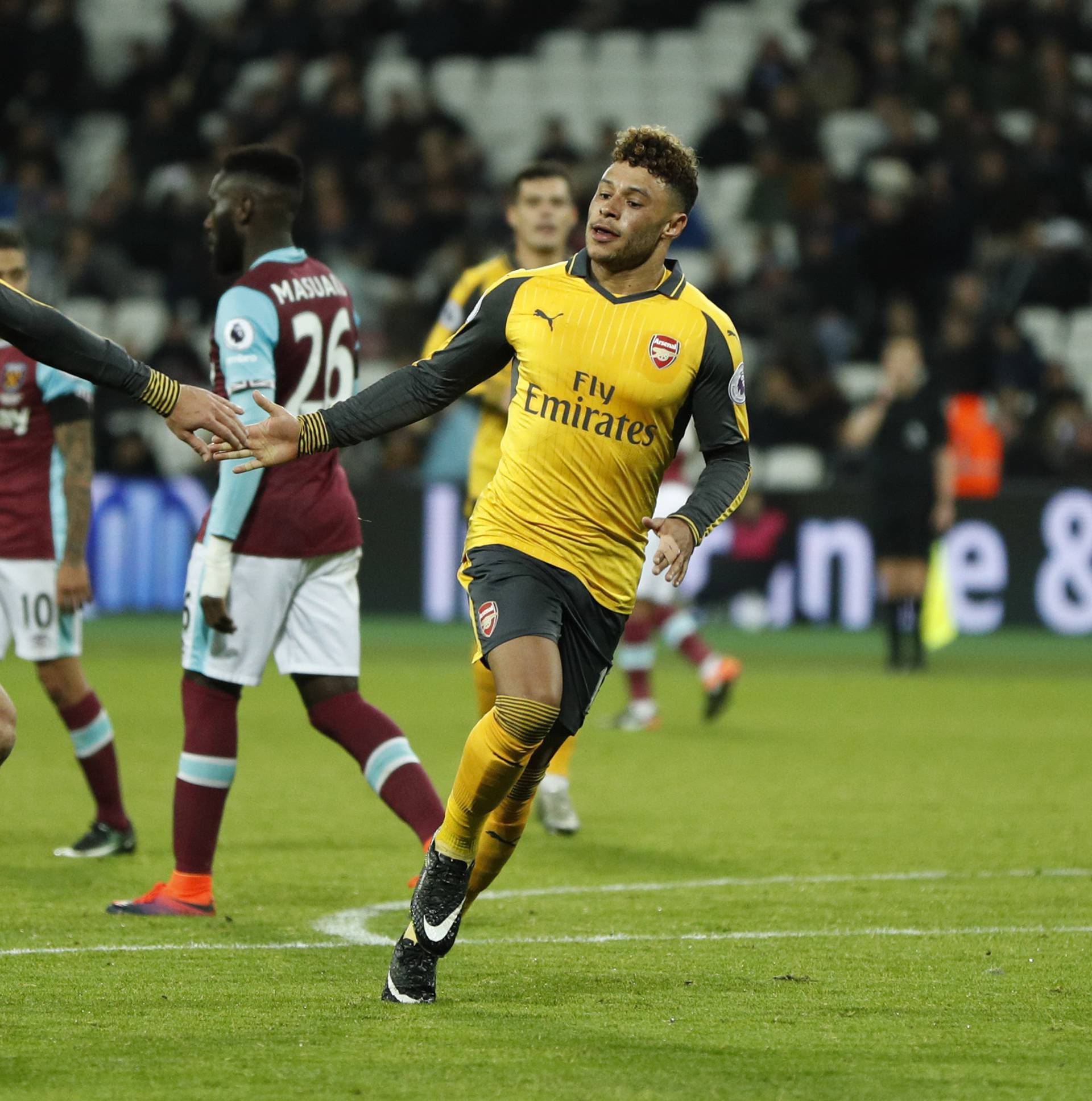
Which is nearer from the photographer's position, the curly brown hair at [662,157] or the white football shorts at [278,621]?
the curly brown hair at [662,157]

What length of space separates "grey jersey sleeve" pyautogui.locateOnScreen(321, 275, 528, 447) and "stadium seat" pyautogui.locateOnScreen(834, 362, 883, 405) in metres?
13.7

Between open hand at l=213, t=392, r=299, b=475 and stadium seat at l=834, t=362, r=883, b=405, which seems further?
stadium seat at l=834, t=362, r=883, b=405

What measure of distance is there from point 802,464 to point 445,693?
618cm

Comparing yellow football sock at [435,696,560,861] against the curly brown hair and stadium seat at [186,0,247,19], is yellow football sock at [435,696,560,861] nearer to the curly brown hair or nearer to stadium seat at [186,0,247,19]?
the curly brown hair

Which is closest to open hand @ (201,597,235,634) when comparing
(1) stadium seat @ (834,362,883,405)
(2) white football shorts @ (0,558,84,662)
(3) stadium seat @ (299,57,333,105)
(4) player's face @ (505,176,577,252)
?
(2) white football shorts @ (0,558,84,662)

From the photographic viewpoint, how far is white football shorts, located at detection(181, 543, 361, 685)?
597cm

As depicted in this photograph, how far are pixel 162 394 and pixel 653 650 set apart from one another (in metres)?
6.36

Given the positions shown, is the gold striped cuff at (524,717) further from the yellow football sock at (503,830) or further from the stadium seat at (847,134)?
the stadium seat at (847,134)

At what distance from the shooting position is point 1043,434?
17234 millimetres

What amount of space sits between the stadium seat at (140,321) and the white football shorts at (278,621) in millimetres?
14123

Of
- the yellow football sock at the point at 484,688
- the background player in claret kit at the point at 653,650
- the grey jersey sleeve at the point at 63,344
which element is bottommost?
the background player in claret kit at the point at 653,650

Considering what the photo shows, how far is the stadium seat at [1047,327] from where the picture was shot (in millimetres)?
19109

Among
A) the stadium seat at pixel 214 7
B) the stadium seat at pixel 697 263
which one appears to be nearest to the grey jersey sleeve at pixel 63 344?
the stadium seat at pixel 697 263

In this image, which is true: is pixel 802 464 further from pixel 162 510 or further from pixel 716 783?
pixel 716 783
